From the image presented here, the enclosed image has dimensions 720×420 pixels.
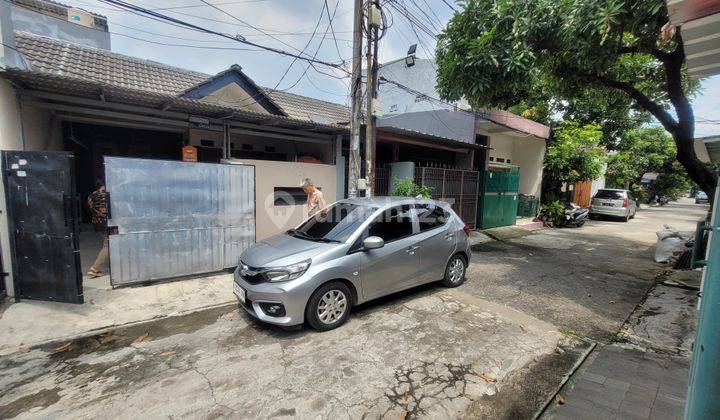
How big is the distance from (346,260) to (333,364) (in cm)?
117

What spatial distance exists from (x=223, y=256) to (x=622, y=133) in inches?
949

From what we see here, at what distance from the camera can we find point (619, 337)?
3.90 meters

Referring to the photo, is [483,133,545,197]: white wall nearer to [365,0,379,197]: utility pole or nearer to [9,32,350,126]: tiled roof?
[9,32,350,126]: tiled roof

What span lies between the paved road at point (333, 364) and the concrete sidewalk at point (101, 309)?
10.6 inches

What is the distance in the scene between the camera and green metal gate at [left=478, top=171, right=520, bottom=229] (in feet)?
38.0

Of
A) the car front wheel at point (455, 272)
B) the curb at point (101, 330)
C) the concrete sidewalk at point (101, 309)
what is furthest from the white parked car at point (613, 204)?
the curb at point (101, 330)

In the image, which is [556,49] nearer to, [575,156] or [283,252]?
[283,252]

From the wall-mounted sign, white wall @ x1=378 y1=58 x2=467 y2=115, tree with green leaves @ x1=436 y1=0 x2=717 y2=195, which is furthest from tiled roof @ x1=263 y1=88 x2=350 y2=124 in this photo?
tree with green leaves @ x1=436 y1=0 x2=717 y2=195

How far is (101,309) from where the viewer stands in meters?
4.36

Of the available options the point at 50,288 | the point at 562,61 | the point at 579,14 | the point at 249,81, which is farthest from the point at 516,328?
the point at 249,81

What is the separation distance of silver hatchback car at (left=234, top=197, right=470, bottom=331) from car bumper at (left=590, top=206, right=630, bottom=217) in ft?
46.9

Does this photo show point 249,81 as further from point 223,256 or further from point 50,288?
point 50,288

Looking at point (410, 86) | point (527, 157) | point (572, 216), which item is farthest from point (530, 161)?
point (410, 86)

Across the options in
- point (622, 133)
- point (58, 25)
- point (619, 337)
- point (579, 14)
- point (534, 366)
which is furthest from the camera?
point (622, 133)
